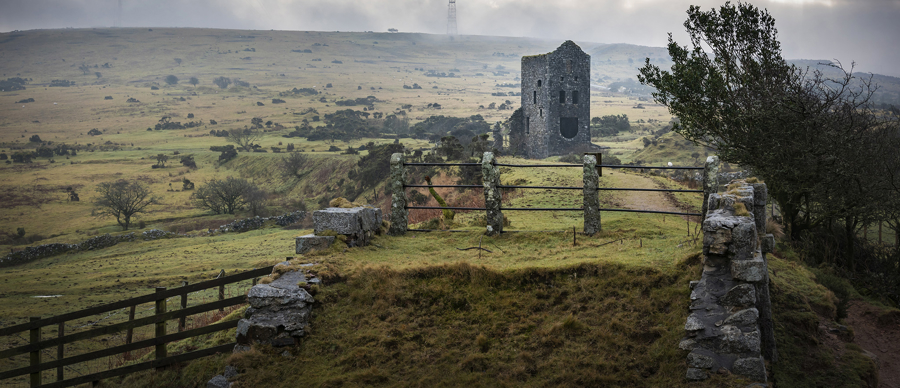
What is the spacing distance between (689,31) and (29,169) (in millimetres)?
47806

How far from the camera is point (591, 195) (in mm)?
11477

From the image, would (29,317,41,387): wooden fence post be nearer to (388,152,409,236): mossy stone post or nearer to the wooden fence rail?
the wooden fence rail

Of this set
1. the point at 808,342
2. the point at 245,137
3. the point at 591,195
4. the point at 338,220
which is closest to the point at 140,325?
the point at 338,220

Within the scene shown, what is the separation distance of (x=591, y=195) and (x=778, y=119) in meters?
5.85

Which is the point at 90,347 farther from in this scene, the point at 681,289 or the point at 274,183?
the point at 274,183

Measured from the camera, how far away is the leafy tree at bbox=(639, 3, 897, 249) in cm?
1351

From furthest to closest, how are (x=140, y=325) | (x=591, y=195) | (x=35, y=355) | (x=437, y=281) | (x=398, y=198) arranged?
1. (x=398, y=198)
2. (x=591, y=195)
3. (x=437, y=281)
4. (x=35, y=355)
5. (x=140, y=325)

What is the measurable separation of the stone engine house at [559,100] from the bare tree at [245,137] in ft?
87.6

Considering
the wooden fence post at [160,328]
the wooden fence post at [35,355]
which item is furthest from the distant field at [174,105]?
the wooden fence post at [160,328]

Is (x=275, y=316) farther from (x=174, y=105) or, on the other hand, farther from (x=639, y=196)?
(x=174, y=105)

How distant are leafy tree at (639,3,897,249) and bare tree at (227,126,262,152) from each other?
44616 mm

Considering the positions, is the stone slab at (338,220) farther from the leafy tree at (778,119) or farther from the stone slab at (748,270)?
the leafy tree at (778,119)

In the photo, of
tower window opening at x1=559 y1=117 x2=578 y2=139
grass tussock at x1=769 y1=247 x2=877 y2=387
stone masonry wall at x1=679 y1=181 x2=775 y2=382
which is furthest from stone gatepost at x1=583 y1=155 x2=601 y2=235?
tower window opening at x1=559 y1=117 x2=578 y2=139

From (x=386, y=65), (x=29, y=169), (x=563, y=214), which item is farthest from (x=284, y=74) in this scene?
(x=563, y=214)
